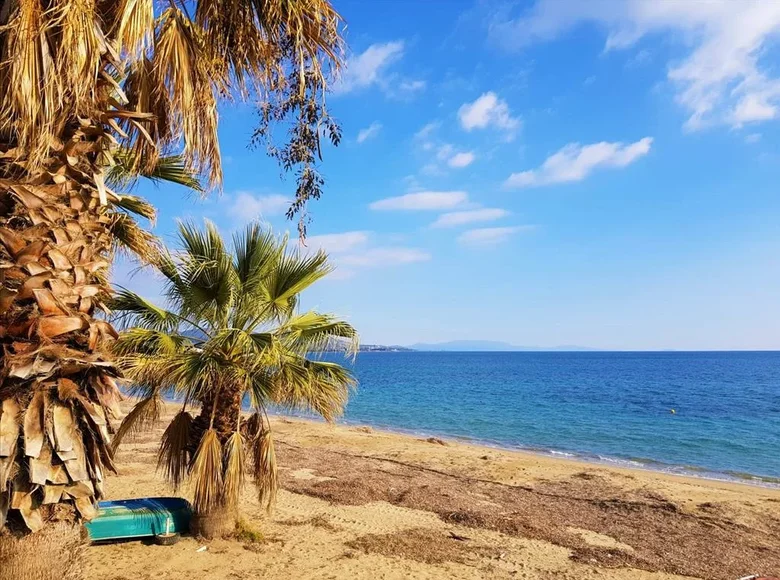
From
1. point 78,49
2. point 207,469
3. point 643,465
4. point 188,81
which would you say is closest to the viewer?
point 78,49

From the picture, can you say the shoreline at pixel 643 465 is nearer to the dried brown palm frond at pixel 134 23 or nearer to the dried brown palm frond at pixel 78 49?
the dried brown palm frond at pixel 134 23

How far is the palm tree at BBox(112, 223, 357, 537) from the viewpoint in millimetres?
6023

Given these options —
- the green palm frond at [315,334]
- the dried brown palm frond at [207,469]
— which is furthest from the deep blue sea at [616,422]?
the dried brown palm frond at [207,469]

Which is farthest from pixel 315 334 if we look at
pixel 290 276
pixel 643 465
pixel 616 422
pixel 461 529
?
pixel 616 422

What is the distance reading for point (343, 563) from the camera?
634 centimetres

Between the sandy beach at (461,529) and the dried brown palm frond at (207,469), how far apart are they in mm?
761

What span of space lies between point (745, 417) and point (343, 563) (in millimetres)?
33755

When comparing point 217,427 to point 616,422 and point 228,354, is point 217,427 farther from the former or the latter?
point 616,422

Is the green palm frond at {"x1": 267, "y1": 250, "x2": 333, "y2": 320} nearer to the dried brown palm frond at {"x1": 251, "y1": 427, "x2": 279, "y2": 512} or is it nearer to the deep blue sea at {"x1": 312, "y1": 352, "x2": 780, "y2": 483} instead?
the dried brown palm frond at {"x1": 251, "y1": 427, "x2": 279, "y2": 512}

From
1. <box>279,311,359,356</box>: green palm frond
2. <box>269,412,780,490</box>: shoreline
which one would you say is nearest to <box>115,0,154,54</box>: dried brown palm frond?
<box>279,311,359,356</box>: green palm frond

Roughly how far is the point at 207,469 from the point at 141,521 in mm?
1210

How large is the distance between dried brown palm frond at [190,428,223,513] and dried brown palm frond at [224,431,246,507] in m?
0.09

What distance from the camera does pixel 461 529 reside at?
788 centimetres

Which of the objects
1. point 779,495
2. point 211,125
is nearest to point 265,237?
point 211,125
